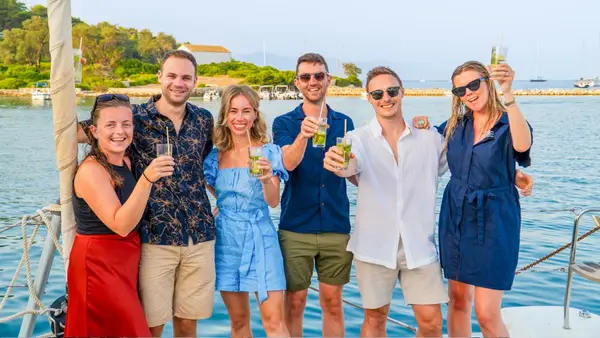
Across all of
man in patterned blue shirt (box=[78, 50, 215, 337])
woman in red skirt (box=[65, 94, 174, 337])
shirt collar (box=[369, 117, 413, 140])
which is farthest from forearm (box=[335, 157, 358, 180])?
woman in red skirt (box=[65, 94, 174, 337])

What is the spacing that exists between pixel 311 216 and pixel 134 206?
1339 millimetres

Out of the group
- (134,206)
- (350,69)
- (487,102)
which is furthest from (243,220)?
(350,69)

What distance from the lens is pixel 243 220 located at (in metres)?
3.44

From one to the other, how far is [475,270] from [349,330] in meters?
3.50

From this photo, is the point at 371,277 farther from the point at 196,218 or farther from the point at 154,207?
the point at 154,207

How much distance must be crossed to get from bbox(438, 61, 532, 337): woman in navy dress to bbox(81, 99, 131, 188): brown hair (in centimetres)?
200

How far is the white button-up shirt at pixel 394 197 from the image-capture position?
3379 millimetres

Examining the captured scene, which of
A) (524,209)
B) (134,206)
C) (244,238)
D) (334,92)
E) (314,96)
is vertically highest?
(334,92)

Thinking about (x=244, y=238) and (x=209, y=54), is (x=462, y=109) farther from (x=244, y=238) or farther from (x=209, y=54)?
(x=209, y=54)

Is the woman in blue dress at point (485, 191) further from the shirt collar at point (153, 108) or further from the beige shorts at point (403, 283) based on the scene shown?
the shirt collar at point (153, 108)

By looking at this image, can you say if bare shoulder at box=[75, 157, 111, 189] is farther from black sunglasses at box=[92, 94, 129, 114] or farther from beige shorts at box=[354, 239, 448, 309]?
beige shorts at box=[354, 239, 448, 309]

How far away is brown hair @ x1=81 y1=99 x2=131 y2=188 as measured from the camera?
2.95m

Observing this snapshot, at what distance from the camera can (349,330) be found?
6.51 m

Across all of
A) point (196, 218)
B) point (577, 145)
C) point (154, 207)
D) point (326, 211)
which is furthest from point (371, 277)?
point (577, 145)
